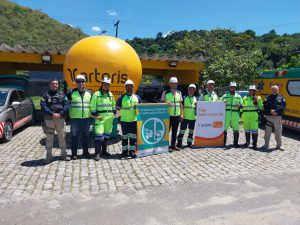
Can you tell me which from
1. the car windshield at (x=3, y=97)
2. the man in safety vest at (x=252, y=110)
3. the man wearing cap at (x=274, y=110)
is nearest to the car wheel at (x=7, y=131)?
the car windshield at (x=3, y=97)

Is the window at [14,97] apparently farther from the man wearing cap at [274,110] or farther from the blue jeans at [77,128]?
the man wearing cap at [274,110]

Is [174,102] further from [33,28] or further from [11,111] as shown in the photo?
[33,28]

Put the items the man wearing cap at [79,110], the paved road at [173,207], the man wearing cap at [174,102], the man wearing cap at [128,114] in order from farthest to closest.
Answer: the man wearing cap at [174,102], the man wearing cap at [128,114], the man wearing cap at [79,110], the paved road at [173,207]

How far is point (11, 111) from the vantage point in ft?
30.4

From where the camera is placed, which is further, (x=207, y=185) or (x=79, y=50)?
(x=79, y=50)

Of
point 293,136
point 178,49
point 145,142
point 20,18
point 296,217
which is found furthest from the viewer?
point 20,18

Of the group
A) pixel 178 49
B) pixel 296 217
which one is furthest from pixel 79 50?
pixel 178 49

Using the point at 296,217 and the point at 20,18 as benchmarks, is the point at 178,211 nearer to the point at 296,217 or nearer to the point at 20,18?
the point at 296,217

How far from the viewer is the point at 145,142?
7332 mm

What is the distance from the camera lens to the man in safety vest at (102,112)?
6.75 m

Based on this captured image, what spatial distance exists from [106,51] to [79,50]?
808mm

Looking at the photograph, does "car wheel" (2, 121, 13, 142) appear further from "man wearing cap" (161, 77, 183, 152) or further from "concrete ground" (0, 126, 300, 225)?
"man wearing cap" (161, 77, 183, 152)

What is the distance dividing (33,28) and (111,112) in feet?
236

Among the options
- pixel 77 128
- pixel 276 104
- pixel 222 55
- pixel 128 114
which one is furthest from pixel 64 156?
pixel 222 55
